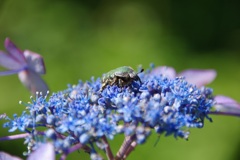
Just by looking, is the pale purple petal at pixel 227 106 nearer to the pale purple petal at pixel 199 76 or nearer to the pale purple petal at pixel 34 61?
the pale purple petal at pixel 199 76

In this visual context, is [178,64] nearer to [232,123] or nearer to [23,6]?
[232,123]

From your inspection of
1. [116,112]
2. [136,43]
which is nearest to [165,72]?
[116,112]

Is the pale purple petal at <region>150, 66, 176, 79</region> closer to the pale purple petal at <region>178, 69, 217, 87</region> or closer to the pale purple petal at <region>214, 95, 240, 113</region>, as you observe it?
the pale purple petal at <region>178, 69, 217, 87</region>

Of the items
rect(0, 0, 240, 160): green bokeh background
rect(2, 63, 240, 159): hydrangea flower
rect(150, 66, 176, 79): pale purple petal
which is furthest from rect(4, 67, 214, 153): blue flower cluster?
rect(0, 0, 240, 160): green bokeh background

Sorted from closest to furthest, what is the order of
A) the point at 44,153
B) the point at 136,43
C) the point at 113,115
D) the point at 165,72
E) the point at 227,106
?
the point at 44,153 → the point at 113,115 → the point at 227,106 → the point at 165,72 → the point at 136,43

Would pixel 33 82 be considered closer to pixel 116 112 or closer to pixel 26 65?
pixel 26 65

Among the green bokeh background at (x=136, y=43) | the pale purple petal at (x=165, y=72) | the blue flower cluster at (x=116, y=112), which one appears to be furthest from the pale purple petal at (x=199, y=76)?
the green bokeh background at (x=136, y=43)
